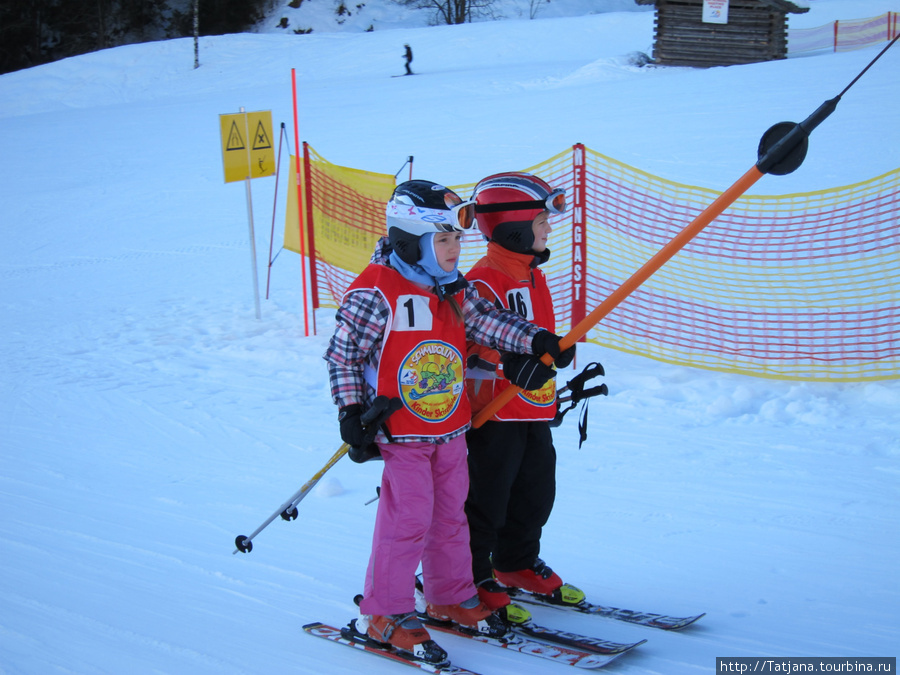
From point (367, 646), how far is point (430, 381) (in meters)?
1.06

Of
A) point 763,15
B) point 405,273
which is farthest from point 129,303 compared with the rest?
point 763,15

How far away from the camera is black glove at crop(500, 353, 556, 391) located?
307cm

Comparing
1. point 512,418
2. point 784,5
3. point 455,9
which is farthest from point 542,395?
point 455,9

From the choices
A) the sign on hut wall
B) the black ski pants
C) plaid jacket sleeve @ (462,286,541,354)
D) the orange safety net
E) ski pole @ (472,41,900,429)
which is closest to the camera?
ski pole @ (472,41,900,429)

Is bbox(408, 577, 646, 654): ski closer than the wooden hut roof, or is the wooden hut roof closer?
bbox(408, 577, 646, 654): ski

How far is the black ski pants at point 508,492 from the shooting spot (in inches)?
134

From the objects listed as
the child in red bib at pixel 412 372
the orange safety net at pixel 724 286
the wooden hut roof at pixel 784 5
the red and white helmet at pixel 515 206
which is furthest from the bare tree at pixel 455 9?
the child in red bib at pixel 412 372

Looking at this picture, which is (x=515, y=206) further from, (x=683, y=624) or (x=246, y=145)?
(x=246, y=145)

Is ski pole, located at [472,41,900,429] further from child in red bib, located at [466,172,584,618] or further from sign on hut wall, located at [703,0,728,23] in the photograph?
sign on hut wall, located at [703,0,728,23]

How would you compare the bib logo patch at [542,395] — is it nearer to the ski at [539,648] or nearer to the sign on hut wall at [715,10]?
the ski at [539,648]

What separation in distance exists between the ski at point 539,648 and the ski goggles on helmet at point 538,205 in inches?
66.3

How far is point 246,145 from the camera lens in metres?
8.66

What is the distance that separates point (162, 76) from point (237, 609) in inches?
1173

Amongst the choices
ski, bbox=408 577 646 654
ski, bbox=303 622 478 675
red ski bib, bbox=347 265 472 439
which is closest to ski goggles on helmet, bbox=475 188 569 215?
red ski bib, bbox=347 265 472 439
